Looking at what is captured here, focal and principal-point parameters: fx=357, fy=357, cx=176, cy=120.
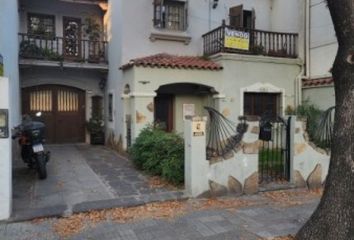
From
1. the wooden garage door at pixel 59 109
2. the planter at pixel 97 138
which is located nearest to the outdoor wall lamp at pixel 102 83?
the wooden garage door at pixel 59 109

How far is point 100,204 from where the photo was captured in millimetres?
6102

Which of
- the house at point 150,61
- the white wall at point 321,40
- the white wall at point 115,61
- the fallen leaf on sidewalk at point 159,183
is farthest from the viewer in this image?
the white wall at point 115,61

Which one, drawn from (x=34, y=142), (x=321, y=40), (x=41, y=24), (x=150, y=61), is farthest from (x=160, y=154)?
(x=41, y=24)

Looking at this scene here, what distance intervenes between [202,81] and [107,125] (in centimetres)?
507

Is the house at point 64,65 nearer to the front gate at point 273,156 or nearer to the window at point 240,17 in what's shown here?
the window at point 240,17

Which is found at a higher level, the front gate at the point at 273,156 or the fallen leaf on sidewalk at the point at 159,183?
the front gate at the point at 273,156

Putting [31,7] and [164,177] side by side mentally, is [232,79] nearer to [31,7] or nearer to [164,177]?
[164,177]

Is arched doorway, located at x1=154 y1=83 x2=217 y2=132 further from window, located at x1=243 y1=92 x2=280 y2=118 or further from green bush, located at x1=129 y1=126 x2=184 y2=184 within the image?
green bush, located at x1=129 y1=126 x2=184 y2=184

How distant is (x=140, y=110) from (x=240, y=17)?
217 inches

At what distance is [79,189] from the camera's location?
7.16 meters

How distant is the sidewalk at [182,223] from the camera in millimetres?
4867

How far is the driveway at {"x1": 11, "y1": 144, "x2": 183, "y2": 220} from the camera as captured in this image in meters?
5.98

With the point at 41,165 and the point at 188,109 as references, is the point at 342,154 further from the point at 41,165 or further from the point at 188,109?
the point at 188,109

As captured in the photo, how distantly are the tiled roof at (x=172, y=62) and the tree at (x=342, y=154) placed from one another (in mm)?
7068
